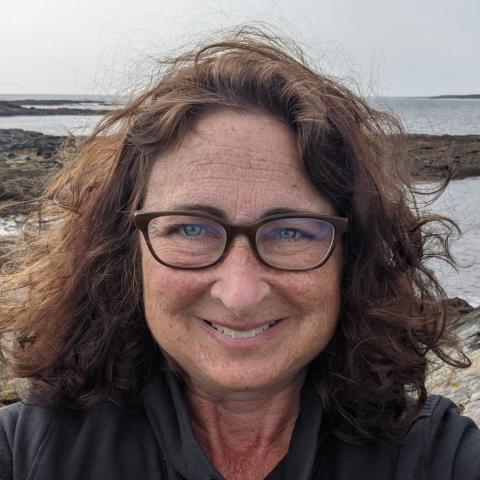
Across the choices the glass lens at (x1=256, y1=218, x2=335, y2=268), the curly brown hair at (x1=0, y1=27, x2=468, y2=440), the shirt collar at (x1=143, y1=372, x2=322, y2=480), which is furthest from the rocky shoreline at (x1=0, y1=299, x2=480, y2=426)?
the glass lens at (x1=256, y1=218, x2=335, y2=268)

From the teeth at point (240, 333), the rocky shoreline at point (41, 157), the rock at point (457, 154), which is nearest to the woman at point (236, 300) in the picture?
the teeth at point (240, 333)

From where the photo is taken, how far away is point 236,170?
1.95 metres

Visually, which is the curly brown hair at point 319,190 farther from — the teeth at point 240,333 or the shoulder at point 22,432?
the teeth at point 240,333

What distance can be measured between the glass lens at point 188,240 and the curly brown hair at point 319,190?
227 millimetres

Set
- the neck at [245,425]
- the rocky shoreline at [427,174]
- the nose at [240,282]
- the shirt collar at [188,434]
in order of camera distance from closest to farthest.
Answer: the nose at [240,282] → the shirt collar at [188,434] → the neck at [245,425] → the rocky shoreline at [427,174]

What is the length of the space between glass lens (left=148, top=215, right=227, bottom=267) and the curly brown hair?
227 mm

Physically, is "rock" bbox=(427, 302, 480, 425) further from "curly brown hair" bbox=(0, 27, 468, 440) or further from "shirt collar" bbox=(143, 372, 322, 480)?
"shirt collar" bbox=(143, 372, 322, 480)

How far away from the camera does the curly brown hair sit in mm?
2074

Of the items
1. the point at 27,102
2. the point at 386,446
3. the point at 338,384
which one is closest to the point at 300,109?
the point at 338,384

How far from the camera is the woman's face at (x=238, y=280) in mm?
1923

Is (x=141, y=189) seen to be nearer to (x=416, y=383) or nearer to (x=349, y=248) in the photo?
(x=349, y=248)

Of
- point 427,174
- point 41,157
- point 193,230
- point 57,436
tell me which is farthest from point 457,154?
point 57,436

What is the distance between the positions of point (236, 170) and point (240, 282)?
36 centimetres

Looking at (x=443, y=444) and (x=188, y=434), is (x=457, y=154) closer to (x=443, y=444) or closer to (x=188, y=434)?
(x=443, y=444)
